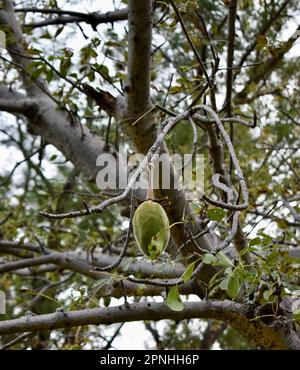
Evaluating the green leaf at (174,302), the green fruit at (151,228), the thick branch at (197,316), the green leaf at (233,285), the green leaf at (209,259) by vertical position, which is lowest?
the thick branch at (197,316)

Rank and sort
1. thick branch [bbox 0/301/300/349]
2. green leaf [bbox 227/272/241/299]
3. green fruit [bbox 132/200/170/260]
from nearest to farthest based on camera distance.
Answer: green fruit [bbox 132/200/170/260]
green leaf [bbox 227/272/241/299]
thick branch [bbox 0/301/300/349]

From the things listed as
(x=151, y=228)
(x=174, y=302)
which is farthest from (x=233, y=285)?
(x=151, y=228)

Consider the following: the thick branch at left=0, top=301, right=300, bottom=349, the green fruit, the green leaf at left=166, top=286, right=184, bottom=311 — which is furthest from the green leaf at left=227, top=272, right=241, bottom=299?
the thick branch at left=0, top=301, right=300, bottom=349

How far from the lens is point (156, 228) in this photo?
0.98 metres

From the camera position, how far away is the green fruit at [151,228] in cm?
96

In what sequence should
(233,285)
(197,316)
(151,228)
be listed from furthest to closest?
(197,316) → (233,285) → (151,228)

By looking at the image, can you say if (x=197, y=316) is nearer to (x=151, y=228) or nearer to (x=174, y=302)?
(x=174, y=302)

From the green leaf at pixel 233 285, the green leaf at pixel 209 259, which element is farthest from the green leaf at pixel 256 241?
the green leaf at pixel 209 259

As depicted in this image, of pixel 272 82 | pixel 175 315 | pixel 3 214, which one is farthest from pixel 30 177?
pixel 175 315

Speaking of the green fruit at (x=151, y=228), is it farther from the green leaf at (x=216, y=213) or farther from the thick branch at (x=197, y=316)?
the thick branch at (x=197, y=316)

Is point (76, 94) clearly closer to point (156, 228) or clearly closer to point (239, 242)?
point (239, 242)

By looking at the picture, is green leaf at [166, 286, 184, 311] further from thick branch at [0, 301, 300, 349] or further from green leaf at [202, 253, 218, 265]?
thick branch at [0, 301, 300, 349]

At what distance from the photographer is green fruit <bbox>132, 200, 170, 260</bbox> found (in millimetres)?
965

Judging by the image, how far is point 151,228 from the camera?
98 cm
